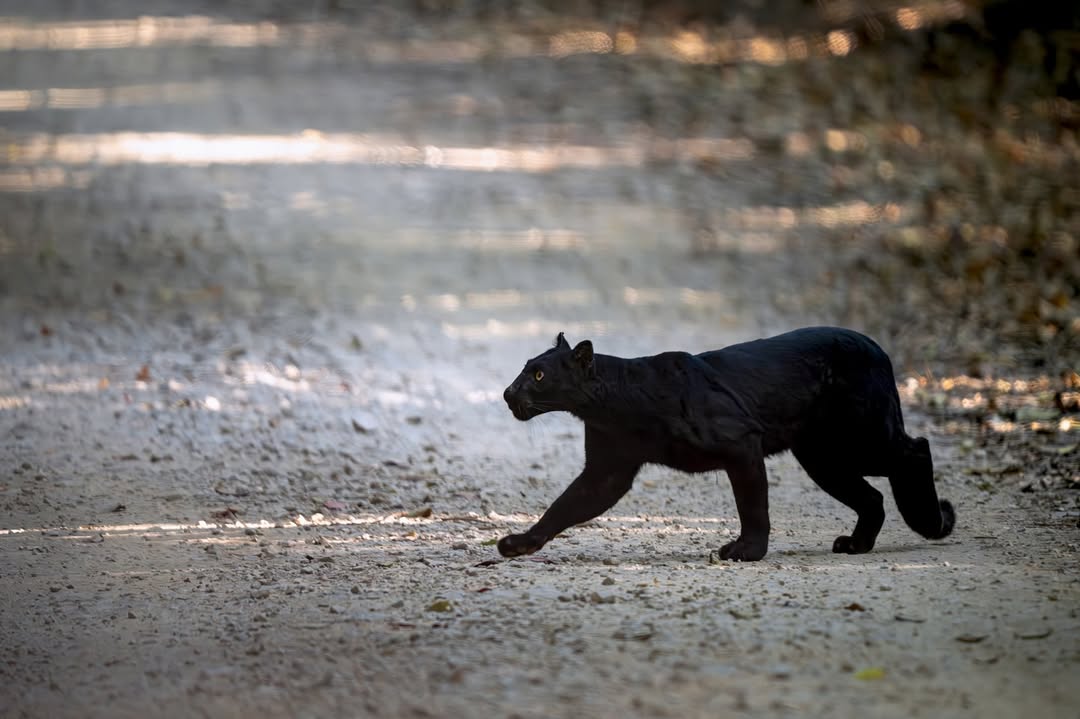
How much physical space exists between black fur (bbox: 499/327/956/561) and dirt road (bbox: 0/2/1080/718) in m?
0.28

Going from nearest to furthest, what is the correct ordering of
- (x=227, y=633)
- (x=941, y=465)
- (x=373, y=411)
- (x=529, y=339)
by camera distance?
(x=227, y=633) → (x=941, y=465) → (x=373, y=411) → (x=529, y=339)

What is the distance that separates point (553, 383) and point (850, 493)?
166cm

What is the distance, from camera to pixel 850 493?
647 cm

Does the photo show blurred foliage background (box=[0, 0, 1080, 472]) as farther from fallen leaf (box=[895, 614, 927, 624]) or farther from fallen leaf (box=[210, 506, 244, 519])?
fallen leaf (box=[895, 614, 927, 624])

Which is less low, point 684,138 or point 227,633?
point 684,138

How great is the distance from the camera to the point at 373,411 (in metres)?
9.24

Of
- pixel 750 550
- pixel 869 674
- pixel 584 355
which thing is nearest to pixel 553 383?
pixel 584 355

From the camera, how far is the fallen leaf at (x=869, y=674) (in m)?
4.39

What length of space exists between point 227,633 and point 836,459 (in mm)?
3034

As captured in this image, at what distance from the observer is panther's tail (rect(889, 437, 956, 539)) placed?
6352 mm

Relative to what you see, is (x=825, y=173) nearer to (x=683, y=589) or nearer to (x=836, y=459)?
(x=836, y=459)

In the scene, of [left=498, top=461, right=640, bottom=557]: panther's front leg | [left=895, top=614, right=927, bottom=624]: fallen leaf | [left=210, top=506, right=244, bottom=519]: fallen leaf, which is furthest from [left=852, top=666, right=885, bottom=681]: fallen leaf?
[left=210, top=506, right=244, bottom=519]: fallen leaf

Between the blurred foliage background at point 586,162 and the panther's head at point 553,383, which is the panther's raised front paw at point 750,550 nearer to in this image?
the panther's head at point 553,383

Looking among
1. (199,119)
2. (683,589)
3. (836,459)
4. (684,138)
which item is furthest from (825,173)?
(683,589)
